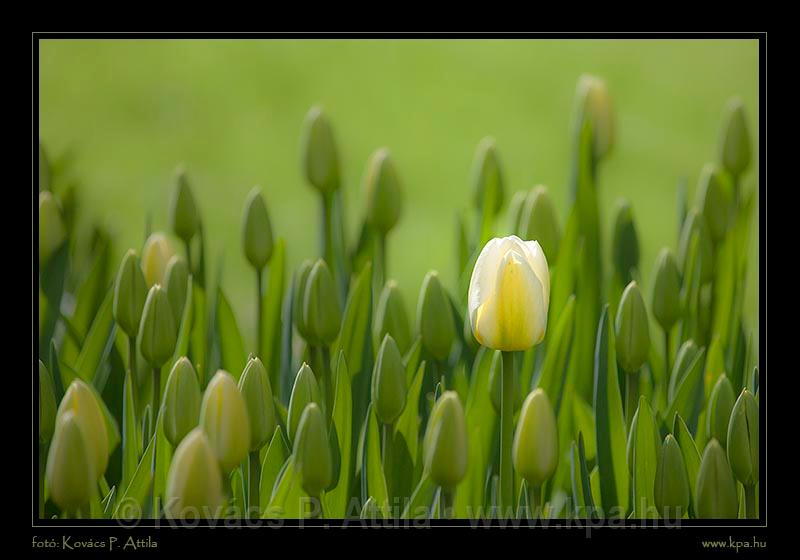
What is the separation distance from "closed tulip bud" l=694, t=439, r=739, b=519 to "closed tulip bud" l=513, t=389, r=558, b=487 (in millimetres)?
181

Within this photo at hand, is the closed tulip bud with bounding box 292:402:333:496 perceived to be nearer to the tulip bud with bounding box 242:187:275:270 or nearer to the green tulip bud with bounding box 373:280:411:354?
the green tulip bud with bounding box 373:280:411:354

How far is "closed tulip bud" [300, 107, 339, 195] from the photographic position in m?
1.44

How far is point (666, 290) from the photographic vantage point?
132 cm

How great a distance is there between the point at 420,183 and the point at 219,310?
3.92 ft

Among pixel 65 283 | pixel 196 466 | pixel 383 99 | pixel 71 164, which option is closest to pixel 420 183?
pixel 383 99

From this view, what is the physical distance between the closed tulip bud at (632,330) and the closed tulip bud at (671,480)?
0.11 metres

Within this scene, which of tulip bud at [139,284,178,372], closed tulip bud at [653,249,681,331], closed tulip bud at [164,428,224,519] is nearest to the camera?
closed tulip bud at [164,428,224,519]

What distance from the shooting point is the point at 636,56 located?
1.88 meters

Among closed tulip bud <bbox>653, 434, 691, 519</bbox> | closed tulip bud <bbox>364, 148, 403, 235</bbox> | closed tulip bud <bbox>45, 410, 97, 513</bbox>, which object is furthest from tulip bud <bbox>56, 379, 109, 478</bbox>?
closed tulip bud <bbox>653, 434, 691, 519</bbox>

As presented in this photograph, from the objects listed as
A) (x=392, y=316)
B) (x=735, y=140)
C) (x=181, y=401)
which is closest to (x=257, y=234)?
(x=392, y=316)

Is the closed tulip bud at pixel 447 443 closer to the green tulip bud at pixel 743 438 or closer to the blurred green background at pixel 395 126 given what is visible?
the green tulip bud at pixel 743 438
